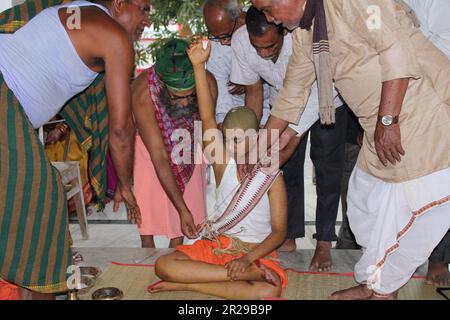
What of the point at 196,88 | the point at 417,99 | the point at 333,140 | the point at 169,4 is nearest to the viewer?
the point at 417,99

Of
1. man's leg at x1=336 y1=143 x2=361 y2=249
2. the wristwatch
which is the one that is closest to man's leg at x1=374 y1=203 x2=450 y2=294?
the wristwatch

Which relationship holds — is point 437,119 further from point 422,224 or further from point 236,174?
point 236,174

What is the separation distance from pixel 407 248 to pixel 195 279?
3.22 feet

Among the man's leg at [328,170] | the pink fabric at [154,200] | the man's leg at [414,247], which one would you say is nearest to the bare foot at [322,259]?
the man's leg at [328,170]

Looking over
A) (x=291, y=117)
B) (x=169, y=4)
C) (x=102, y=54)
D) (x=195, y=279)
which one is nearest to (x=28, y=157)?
(x=102, y=54)

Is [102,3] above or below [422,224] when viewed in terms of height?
above

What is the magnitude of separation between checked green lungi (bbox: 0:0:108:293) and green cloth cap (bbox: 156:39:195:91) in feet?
2.93

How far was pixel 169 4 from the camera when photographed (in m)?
6.46

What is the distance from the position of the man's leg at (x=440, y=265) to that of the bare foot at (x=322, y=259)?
20.6 inches

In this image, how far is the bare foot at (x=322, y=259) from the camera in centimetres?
311

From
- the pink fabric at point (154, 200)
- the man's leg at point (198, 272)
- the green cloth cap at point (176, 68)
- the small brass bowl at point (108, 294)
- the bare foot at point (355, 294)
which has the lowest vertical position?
the bare foot at point (355, 294)

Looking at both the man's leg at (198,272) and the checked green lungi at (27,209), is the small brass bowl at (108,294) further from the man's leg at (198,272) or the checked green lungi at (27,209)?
the checked green lungi at (27,209)

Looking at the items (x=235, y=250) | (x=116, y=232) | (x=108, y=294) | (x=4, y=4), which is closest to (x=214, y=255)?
(x=235, y=250)

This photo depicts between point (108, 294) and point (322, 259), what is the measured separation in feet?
3.95
